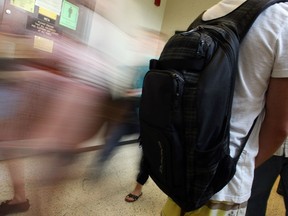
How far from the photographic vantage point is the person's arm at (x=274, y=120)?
2.03 ft

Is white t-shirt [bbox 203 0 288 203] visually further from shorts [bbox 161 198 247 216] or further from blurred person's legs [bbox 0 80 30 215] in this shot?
blurred person's legs [bbox 0 80 30 215]

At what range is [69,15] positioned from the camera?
0.45 metres

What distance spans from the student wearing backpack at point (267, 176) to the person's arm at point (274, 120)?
0.48m

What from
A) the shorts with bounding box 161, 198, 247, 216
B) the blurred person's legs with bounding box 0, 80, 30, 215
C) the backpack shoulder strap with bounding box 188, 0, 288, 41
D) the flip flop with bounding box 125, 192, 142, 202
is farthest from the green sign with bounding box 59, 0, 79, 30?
the flip flop with bounding box 125, 192, 142, 202

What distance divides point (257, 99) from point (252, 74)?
0.06 meters

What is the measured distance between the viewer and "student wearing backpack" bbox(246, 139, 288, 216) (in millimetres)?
1168

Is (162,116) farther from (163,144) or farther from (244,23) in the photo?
(244,23)

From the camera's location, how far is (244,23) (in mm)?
622

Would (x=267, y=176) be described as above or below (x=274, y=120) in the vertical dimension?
below

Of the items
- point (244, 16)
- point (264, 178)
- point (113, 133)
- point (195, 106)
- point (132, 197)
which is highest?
point (244, 16)

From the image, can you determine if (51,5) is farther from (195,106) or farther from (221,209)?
(221,209)

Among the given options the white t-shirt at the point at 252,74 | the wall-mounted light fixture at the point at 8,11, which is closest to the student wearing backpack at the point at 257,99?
the white t-shirt at the point at 252,74

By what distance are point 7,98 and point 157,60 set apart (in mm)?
363

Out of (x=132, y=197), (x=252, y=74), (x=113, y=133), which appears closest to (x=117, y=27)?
(x=113, y=133)
